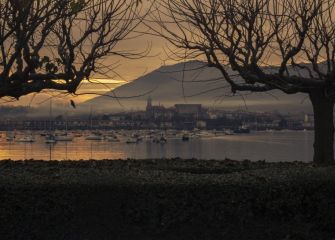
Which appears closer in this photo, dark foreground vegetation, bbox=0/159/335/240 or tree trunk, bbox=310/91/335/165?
dark foreground vegetation, bbox=0/159/335/240

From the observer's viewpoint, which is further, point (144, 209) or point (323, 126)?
point (323, 126)

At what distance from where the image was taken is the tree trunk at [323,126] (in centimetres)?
1426

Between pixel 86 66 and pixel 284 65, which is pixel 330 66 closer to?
pixel 284 65

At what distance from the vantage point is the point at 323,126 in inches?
564

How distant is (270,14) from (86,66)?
437 centimetres

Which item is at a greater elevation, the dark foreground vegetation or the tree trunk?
the tree trunk

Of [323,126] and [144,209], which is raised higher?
[323,126]

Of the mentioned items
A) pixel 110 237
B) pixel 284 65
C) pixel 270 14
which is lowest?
pixel 110 237

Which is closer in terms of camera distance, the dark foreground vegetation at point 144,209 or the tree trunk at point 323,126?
the dark foreground vegetation at point 144,209

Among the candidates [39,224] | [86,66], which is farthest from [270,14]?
[39,224]

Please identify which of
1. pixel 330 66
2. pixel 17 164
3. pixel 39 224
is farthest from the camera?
pixel 330 66

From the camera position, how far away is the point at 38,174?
10.6 meters

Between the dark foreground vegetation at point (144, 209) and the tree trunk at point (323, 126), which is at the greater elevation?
the tree trunk at point (323, 126)

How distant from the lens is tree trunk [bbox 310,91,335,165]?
14.3 meters
